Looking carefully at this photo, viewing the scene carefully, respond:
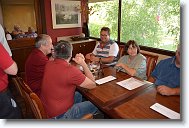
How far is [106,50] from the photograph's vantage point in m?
2.88

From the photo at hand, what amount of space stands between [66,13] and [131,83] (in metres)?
3.05

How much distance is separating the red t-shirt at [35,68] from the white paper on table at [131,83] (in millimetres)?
879

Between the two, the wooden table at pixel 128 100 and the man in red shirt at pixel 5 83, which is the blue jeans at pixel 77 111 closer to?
the wooden table at pixel 128 100

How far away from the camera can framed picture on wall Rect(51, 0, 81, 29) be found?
4.00 m

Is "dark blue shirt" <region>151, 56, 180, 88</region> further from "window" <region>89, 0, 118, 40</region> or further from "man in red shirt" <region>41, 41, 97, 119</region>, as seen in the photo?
"window" <region>89, 0, 118, 40</region>

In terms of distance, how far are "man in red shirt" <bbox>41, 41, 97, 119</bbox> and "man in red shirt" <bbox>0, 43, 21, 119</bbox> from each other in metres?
0.28

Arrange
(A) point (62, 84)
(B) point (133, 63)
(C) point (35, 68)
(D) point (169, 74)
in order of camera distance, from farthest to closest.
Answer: (B) point (133, 63)
(C) point (35, 68)
(D) point (169, 74)
(A) point (62, 84)

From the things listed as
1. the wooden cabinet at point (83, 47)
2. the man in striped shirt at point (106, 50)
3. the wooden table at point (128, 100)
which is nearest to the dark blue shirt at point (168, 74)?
the wooden table at point (128, 100)

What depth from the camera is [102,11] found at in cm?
412

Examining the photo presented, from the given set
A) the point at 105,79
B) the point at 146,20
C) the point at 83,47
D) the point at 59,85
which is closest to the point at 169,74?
the point at 105,79

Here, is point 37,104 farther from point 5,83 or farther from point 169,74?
point 169,74

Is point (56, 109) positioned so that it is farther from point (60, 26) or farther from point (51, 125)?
point (60, 26)

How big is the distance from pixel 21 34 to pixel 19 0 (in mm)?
729

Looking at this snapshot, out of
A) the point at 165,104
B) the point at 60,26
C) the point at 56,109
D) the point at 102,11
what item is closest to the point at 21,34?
the point at 60,26
